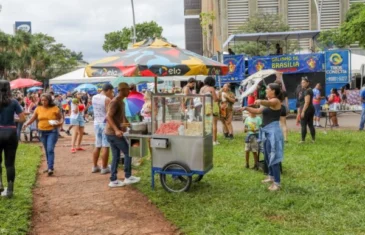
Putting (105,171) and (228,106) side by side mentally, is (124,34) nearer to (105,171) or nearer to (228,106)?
(228,106)

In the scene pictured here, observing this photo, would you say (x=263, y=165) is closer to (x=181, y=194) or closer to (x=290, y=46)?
(x=181, y=194)

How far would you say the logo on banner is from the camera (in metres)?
19.2

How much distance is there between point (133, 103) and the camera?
9.60 metres

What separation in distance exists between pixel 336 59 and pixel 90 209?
52.0 ft

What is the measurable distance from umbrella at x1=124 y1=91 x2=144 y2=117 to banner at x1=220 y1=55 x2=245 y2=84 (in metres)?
9.96

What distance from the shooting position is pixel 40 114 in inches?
330

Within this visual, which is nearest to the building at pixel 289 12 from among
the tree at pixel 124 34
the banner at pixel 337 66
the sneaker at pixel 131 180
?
the banner at pixel 337 66

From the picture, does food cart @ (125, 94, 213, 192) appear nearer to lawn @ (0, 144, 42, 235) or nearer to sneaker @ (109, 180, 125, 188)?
sneaker @ (109, 180, 125, 188)

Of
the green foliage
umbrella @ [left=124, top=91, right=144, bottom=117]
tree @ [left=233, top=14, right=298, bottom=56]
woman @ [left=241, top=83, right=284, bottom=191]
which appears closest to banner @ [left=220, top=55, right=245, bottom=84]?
umbrella @ [left=124, top=91, right=144, bottom=117]

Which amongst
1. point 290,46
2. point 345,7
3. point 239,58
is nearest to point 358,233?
point 239,58

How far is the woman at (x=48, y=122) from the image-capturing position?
8.27 meters

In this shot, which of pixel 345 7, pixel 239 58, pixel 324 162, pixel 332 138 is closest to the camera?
pixel 324 162

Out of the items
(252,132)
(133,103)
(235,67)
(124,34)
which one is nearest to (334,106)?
(235,67)

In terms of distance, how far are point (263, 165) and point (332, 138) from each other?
187 inches
